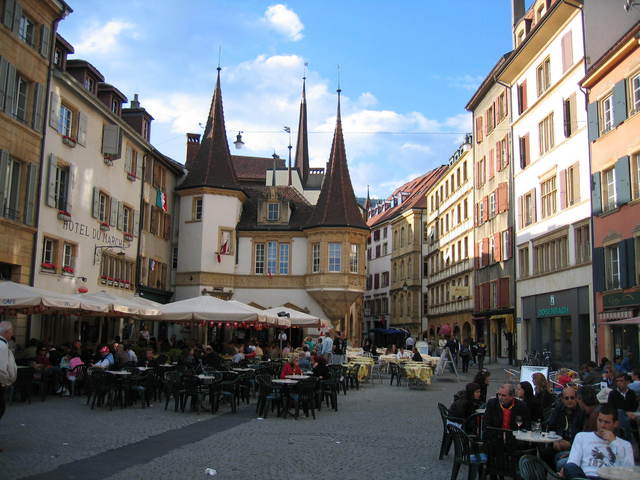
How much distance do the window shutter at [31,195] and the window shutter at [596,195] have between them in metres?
21.1

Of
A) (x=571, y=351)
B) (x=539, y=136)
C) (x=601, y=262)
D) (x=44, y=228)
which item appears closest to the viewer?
(x=44, y=228)

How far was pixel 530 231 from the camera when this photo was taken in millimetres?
34000

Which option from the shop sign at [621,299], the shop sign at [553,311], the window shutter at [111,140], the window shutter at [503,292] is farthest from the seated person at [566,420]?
the window shutter at [503,292]

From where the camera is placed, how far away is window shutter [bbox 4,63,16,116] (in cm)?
2145

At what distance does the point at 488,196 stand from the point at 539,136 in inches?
320

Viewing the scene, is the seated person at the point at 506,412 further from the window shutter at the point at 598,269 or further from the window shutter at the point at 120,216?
the window shutter at the point at 120,216

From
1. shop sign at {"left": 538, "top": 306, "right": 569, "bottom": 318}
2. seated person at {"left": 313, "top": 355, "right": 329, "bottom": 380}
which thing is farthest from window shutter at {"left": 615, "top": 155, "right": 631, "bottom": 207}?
seated person at {"left": 313, "top": 355, "right": 329, "bottom": 380}

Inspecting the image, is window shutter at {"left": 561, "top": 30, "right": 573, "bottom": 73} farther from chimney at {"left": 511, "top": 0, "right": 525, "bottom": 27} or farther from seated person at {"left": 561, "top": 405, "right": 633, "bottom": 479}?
seated person at {"left": 561, "top": 405, "right": 633, "bottom": 479}

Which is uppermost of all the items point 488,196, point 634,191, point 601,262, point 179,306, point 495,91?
point 495,91

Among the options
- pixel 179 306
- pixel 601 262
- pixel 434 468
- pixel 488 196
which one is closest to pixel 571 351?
pixel 601 262

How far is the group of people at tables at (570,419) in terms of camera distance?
6809mm

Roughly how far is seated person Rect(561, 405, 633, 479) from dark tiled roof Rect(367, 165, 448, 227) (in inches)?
2235

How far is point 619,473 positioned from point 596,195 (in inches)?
878

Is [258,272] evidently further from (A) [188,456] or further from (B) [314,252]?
(A) [188,456]
